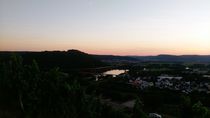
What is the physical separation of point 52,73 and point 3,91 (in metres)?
7.27

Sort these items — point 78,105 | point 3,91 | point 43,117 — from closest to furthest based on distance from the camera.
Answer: point 78,105 < point 43,117 < point 3,91

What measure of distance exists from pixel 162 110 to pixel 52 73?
4105cm

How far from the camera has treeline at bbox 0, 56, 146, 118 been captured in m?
27.2

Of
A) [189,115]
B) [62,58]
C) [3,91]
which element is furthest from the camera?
[62,58]

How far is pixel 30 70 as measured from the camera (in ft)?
95.0

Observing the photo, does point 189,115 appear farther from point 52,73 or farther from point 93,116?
point 52,73

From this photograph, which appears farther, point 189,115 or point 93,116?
point 93,116

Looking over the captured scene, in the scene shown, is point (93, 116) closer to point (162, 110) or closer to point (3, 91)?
point (3, 91)

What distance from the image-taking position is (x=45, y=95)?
28.2m

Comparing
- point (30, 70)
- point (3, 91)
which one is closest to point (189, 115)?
point (30, 70)

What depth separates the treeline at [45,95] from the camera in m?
27.2

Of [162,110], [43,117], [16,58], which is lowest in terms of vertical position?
[162,110]

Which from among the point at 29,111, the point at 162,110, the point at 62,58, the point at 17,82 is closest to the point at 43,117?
the point at 29,111

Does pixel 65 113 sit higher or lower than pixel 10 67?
lower
